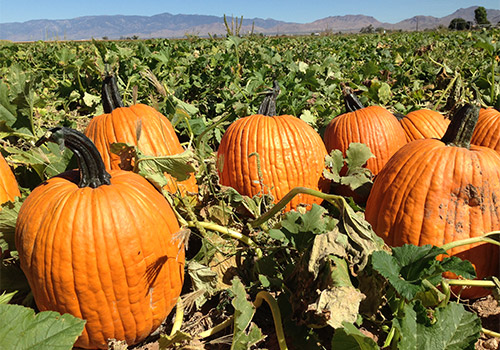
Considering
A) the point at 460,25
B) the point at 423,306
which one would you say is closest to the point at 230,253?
the point at 423,306

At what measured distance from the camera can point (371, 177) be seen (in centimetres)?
343

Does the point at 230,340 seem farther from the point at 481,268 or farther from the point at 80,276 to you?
the point at 481,268

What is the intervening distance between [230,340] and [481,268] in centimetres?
146

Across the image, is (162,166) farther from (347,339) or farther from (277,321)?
(347,339)

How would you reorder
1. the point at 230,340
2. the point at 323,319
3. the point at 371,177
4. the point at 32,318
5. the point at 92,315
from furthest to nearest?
the point at 371,177, the point at 92,315, the point at 230,340, the point at 323,319, the point at 32,318

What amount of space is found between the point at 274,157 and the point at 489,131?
174 cm

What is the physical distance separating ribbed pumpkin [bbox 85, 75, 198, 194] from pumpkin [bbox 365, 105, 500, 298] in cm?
147

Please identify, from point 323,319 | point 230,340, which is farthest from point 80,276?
point 323,319

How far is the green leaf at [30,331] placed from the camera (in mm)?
1311

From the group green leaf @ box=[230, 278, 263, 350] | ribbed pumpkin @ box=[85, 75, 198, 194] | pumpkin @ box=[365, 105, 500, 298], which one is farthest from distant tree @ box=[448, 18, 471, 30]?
green leaf @ box=[230, 278, 263, 350]

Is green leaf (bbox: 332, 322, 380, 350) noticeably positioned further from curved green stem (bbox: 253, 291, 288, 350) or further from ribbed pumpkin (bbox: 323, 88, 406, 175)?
ribbed pumpkin (bbox: 323, 88, 406, 175)

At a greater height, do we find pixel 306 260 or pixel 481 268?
pixel 306 260

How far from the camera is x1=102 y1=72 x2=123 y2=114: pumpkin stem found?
3166 mm

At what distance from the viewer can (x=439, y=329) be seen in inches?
58.6
